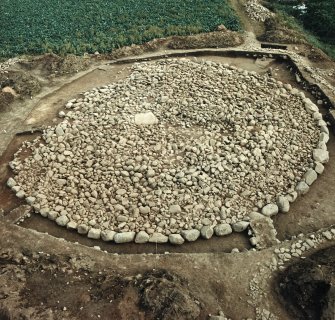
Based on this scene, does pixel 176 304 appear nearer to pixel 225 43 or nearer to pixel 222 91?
pixel 222 91

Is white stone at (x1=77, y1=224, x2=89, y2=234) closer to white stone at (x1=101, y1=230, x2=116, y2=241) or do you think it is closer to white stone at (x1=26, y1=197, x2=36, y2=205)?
white stone at (x1=101, y1=230, x2=116, y2=241)

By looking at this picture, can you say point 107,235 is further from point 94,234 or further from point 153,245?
point 153,245

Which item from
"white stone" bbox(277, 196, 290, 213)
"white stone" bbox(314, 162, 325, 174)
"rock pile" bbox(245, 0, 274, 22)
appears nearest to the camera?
"white stone" bbox(277, 196, 290, 213)

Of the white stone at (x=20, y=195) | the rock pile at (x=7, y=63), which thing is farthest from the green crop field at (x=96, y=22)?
the white stone at (x=20, y=195)

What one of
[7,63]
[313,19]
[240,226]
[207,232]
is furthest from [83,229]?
[313,19]

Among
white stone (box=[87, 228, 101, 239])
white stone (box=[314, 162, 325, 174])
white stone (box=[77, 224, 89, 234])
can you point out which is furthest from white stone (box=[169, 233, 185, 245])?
white stone (box=[314, 162, 325, 174])

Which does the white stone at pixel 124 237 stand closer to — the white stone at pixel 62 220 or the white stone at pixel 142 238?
the white stone at pixel 142 238
